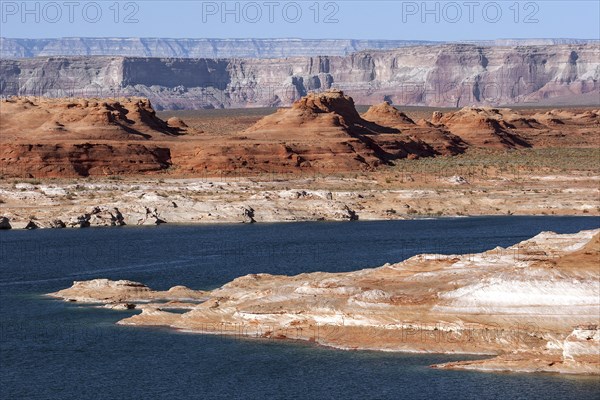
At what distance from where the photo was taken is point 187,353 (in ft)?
144

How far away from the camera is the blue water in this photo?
3900 centimetres

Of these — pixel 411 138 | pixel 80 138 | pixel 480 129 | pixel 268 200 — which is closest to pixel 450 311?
pixel 268 200

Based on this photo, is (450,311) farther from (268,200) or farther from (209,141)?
(209,141)

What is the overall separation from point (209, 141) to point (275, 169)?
45.0ft

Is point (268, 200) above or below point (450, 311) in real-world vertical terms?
above

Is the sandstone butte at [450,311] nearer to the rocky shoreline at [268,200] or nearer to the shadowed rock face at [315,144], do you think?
the rocky shoreline at [268,200]

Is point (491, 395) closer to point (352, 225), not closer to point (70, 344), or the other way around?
point (70, 344)

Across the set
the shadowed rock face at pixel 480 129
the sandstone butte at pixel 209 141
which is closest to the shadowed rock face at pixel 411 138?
the sandstone butte at pixel 209 141

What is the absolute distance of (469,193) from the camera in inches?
4353

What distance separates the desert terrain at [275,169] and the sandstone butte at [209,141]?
0.18 meters

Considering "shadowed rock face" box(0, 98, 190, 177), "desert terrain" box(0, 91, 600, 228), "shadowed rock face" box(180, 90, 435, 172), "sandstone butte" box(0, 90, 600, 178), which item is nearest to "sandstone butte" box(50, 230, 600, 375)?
"desert terrain" box(0, 91, 600, 228)

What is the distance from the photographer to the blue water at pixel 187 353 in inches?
1535

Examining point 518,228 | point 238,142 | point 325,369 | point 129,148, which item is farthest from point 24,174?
point 325,369

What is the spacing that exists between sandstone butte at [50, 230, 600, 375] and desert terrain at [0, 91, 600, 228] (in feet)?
153
